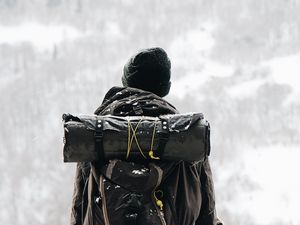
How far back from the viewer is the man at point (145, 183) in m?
3.98

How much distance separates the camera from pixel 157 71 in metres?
4.67

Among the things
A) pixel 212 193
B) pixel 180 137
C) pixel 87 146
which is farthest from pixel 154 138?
pixel 212 193

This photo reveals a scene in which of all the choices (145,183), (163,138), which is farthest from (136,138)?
(145,183)

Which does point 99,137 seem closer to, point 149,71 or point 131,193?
point 131,193

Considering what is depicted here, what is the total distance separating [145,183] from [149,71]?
1039 millimetres

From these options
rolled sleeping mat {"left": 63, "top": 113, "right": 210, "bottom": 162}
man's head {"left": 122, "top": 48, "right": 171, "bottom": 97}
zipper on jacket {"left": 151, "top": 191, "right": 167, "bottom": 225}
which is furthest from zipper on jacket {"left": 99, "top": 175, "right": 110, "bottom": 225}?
man's head {"left": 122, "top": 48, "right": 171, "bottom": 97}

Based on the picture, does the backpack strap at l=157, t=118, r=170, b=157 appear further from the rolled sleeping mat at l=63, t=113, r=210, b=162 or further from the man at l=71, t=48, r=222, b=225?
the man at l=71, t=48, r=222, b=225

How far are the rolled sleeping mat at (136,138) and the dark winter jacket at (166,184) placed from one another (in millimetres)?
146

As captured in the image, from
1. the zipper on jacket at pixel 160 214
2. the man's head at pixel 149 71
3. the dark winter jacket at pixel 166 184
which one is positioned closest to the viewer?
the zipper on jacket at pixel 160 214

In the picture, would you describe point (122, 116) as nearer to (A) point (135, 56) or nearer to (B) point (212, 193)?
(A) point (135, 56)

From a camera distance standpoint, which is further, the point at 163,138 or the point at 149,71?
the point at 149,71

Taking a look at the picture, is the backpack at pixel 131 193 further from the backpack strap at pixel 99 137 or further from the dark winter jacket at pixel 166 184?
the backpack strap at pixel 99 137

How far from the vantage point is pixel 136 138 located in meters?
3.96

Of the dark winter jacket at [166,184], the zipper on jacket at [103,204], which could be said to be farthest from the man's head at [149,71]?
the zipper on jacket at [103,204]
